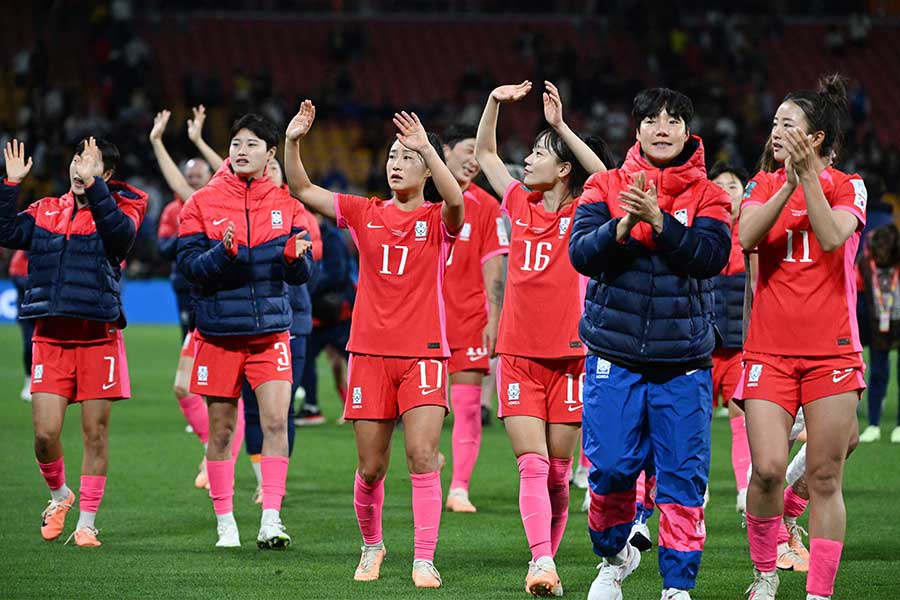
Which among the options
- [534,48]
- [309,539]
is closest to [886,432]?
[309,539]

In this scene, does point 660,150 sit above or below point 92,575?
above

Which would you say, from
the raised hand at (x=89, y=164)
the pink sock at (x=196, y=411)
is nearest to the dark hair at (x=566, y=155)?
the raised hand at (x=89, y=164)

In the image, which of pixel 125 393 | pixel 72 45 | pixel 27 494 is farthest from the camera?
pixel 72 45

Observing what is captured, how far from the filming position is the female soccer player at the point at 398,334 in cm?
737

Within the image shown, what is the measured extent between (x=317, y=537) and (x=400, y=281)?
2.14 meters

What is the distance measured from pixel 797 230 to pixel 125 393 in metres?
4.27

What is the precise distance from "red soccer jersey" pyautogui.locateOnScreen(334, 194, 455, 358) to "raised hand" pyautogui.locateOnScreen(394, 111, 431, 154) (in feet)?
1.42

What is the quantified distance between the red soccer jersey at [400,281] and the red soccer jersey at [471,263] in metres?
2.38

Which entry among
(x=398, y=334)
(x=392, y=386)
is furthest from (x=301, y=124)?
(x=392, y=386)

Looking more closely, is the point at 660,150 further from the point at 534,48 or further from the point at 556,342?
the point at 534,48

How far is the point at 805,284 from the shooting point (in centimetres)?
641

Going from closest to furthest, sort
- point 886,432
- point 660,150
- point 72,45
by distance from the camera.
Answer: point 660,150 → point 886,432 → point 72,45

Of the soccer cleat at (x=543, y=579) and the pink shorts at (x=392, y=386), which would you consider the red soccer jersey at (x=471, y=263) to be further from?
the soccer cleat at (x=543, y=579)

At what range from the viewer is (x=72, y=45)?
3359 centimetres
